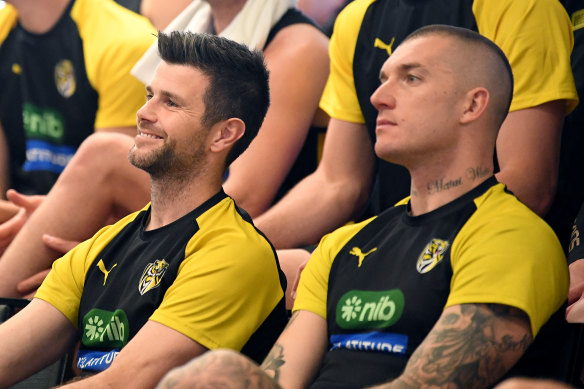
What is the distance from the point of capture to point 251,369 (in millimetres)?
1356

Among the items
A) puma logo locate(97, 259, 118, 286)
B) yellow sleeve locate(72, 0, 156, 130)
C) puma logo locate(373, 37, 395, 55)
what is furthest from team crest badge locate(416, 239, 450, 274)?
yellow sleeve locate(72, 0, 156, 130)

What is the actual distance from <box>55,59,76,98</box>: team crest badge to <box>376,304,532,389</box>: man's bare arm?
2178mm

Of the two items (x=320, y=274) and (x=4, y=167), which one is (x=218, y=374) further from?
(x=4, y=167)

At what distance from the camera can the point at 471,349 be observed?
1489 mm

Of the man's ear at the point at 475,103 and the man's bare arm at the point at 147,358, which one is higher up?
the man's ear at the point at 475,103

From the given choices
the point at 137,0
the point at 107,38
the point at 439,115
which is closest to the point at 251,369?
the point at 439,115

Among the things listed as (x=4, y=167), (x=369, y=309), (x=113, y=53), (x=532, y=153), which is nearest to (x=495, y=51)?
(x=532, y=153)

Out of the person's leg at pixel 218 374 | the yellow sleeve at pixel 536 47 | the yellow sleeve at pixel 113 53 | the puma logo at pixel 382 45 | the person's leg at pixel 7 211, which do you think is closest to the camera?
the person's leg at pixel 218 374

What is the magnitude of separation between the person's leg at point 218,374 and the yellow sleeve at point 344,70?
1.37m

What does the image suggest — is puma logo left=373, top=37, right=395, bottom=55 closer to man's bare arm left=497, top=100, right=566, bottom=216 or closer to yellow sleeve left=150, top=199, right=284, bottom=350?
man's bare arm left=497, top=100, right=566, bottom=216

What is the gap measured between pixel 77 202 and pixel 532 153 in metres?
1.29

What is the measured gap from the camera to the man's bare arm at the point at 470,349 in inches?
58.4

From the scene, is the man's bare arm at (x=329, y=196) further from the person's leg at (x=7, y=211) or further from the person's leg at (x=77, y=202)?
the person's leg at (x=7, y=211)

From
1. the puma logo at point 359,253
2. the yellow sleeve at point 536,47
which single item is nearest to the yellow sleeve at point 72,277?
the puma logo at point 359,253
